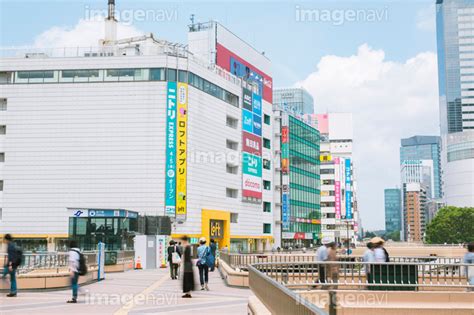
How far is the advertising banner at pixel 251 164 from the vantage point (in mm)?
71188

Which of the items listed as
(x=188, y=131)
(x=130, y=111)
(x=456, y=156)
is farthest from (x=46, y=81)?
(x=456, y=156)

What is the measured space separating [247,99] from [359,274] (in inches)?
2258

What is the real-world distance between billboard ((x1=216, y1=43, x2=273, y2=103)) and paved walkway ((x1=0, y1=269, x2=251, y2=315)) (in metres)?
53.9

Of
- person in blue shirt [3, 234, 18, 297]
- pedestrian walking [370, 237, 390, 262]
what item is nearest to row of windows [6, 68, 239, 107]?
person in blue shirt [3, 234, 18, 297]

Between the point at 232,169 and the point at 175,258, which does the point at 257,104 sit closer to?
the point at 232,169

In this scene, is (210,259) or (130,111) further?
(130,111)

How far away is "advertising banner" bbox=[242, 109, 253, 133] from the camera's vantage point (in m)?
71.9

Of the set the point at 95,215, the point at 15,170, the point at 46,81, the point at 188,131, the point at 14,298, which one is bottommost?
the point at 14,298

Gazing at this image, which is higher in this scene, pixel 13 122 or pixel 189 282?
pixel 13 122

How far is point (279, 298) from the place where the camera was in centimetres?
815

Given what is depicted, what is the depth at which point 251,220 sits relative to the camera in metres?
73.2

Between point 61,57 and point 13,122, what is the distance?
25.6ft

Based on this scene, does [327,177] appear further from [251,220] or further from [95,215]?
[95,215]

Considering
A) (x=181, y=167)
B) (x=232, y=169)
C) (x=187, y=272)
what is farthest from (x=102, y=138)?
(x=187, y=272)
